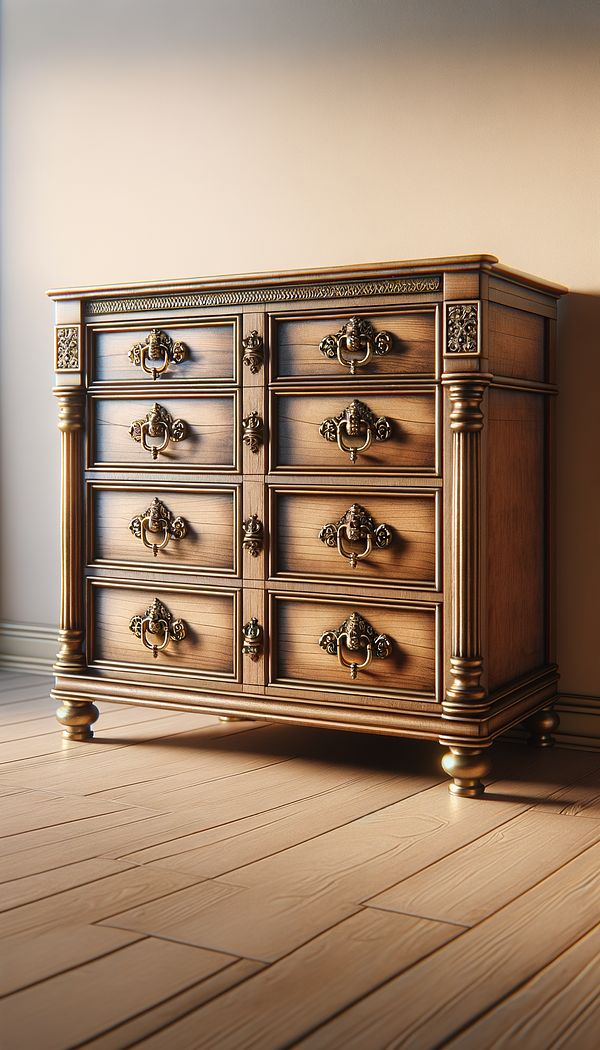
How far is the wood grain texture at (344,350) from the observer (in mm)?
2490

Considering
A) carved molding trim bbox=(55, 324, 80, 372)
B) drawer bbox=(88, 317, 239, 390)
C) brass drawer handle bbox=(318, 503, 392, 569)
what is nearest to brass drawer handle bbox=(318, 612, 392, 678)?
brass drawer handle bbox=(318, 503, 392, 569)

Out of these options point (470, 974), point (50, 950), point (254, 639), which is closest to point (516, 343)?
point (254, 639)

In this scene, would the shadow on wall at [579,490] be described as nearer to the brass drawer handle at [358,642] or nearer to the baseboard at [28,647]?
the brass drawer handle at [358,642]

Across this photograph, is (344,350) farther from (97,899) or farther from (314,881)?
(97,899)

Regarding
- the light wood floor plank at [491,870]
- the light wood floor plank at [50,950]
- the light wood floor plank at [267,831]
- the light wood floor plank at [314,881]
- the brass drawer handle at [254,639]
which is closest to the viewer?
the light wood floor plank at [50,950]

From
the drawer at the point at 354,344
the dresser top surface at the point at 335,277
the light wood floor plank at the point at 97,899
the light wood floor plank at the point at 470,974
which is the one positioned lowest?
the light wood floor plank at the point at 470,974

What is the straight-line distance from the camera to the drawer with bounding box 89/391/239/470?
107 inches

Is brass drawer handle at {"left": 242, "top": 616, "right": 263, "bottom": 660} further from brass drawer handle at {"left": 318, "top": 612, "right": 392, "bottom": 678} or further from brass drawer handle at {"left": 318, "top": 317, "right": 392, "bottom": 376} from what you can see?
brass drawer handle at {"left": 318, "top": 317, "right": 392, "bottom": 376}

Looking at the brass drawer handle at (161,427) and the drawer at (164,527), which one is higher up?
the brass drawer handle at (161,427)

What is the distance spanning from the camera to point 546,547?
113 inches

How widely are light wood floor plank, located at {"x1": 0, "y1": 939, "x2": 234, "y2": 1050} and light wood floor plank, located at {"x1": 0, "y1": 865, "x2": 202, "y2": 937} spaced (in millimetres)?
147

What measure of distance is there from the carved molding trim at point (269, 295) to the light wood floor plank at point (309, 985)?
4.20 feet

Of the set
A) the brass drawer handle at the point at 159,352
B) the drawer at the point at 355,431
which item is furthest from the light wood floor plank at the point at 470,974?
the brass drawer handle at the point at 159,352

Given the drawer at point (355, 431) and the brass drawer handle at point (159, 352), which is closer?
the drawer at point (355, 431)
